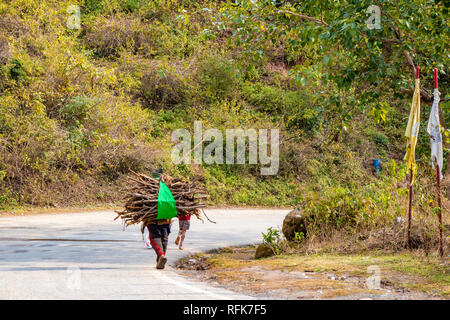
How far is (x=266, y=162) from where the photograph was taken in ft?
110

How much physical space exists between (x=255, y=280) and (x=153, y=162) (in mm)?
21026

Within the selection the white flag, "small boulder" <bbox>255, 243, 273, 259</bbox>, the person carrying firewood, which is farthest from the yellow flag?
the person carrying firewood

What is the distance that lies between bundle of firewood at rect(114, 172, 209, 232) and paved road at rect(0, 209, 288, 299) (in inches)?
36.7

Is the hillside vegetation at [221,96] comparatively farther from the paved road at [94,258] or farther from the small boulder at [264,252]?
the paved road at [94,258]

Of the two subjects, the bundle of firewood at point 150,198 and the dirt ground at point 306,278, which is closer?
the dirt ground at point 306,278

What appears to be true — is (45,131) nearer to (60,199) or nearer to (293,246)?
(60,199)

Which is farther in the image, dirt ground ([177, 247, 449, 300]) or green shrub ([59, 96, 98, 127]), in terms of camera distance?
green shrub ([59, 96, 98, 127])

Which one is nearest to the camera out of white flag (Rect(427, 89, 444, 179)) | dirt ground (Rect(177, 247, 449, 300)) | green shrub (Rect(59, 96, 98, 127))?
dirt ground (Rect(177, 247, 449, 300))

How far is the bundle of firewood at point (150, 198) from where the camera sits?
10.7m

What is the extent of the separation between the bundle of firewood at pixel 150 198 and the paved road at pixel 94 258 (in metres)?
0.93

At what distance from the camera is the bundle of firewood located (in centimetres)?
1069

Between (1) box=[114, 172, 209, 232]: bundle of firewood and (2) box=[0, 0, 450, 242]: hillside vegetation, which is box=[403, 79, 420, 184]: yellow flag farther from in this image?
(1) box=[114, 172, 209, 232]: bundle of firewood

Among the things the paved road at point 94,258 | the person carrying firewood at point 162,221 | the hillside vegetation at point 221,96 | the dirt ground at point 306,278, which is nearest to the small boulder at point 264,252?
the dirt ground at point 306,278

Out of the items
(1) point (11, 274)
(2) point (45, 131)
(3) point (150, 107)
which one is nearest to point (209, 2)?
(3) point (150, 107)
